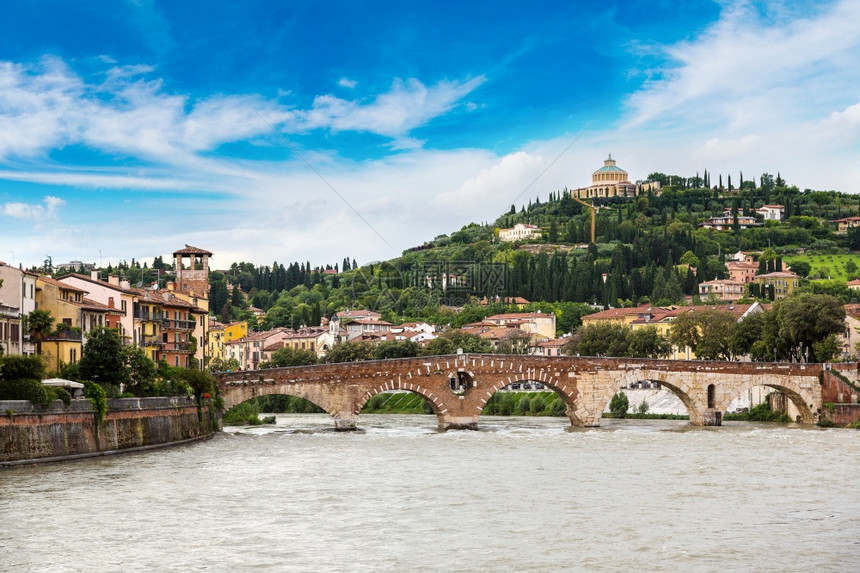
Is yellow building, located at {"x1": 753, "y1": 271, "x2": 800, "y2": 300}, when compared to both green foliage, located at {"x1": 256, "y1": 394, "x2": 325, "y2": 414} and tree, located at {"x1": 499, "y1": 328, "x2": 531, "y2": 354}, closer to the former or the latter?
tree, located at {"x1": 499, "y1": 328, "x2": 531, "y2": 354}

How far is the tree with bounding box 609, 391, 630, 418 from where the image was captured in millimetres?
78688

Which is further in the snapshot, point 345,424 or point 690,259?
point 690,259

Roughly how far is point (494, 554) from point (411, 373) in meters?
38.7

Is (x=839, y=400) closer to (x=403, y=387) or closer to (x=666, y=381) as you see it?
(x=666, y=381)

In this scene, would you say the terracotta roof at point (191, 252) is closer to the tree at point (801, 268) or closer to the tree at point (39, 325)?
the tree at point (39, 325)

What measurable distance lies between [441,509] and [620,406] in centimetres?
4925

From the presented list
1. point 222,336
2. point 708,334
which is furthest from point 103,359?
point 222,336

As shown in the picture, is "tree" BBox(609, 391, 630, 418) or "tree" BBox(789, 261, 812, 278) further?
"tree" BBox(789, 261, 812, 278)

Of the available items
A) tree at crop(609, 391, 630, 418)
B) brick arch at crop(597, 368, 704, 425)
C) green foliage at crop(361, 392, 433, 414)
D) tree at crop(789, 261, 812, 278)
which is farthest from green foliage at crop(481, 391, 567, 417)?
tree at crop(789, 261, 812, 278)

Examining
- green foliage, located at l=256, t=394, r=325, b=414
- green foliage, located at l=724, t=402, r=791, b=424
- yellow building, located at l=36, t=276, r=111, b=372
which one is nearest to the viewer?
yellow building, located at l=36, t=276, r=111, b=372

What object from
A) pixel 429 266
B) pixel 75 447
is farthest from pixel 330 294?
pixel 75 447

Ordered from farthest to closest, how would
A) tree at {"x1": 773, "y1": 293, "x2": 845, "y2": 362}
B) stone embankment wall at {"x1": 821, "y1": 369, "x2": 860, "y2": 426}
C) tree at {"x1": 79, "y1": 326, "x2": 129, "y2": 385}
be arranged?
tree at {"x1": 773, "y1": 293, "x2": 845, "y2": 362}, stone embankment wall at {"x1": 821, "y1": 369, "x2": 860, "y2": 426}, tree at {"x1": 79, "y1": 326, "x2": 129, "y2": 385}

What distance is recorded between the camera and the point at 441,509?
31594mm

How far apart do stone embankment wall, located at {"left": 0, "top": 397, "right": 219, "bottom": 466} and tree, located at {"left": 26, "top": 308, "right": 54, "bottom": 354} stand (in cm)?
500
